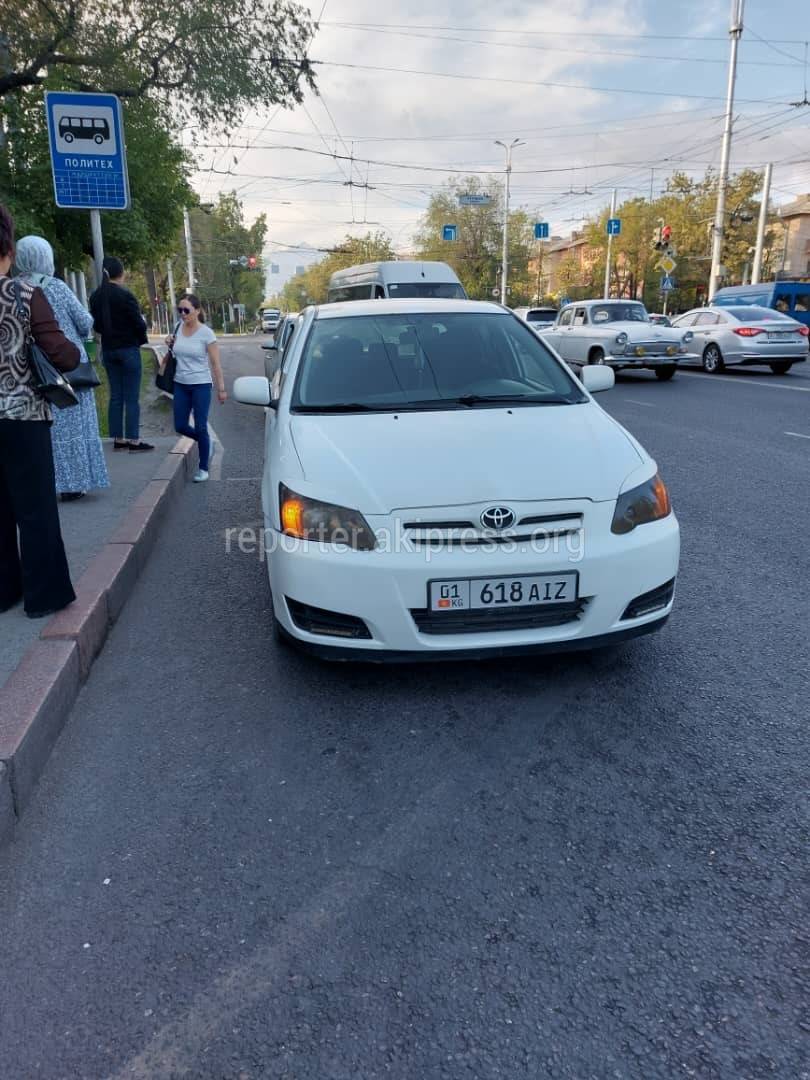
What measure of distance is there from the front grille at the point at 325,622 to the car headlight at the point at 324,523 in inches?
10.5

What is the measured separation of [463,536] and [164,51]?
61.8 feet

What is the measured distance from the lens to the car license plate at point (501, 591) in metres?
2.94

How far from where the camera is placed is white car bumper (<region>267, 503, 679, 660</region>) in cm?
293

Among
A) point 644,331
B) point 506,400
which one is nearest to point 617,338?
point 644,331

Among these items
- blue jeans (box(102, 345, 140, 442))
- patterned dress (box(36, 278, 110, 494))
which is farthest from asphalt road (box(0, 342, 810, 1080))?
blue jeans (box(102, 345, 140, 442))

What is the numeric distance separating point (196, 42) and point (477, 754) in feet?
63.7

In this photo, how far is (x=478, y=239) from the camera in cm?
6625

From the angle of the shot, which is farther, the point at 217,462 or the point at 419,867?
the point at 217,462

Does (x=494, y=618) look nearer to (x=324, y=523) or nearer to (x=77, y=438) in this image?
(x=324, y=523)

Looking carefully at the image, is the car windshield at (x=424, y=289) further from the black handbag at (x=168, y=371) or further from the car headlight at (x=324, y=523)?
the car headlight at (x=324, y=523)

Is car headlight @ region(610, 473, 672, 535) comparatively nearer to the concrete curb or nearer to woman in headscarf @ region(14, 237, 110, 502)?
the concrete curb

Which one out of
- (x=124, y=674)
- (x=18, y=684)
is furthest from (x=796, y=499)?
(x=18, y=684)

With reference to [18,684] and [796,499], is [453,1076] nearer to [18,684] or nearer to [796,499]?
[18,684]

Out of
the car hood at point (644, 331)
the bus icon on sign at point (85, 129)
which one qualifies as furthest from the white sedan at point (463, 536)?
the car hood at point (644, 331)
